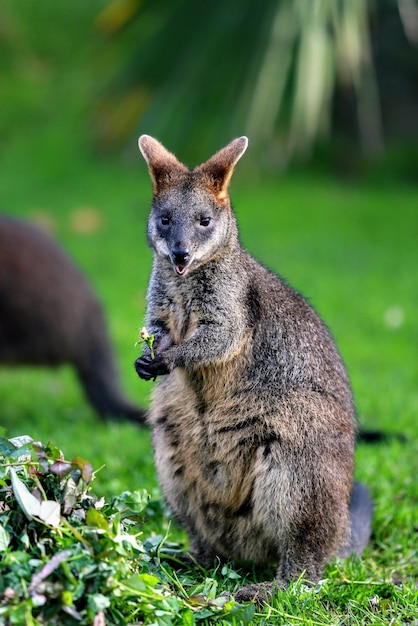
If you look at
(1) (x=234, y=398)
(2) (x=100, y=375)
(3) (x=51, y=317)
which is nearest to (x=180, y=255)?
(1) (x=234, y=398)

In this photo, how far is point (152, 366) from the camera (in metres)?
3.54

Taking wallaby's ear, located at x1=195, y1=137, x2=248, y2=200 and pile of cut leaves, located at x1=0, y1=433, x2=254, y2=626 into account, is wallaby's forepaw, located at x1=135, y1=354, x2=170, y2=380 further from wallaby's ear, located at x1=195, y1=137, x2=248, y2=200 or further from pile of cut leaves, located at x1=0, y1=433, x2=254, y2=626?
wallaby's ear, located at x1=195, y1=137, x2=248, y2=200

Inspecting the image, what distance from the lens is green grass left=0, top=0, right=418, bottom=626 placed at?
13.3 ft

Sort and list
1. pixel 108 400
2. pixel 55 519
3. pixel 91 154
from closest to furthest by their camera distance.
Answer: pixel 55 519 < pixel 108 400 < pixel 91 154

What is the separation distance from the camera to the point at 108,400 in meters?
6.64

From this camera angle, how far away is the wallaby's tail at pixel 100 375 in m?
6.64

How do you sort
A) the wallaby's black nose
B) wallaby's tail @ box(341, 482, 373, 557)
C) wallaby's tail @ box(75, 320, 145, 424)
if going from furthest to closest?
1. wallaby's tail @ box(75, 320, 145, 424)
2. wallaby's tail @ box(341, 482, 373, 557)
3. the wallaby's black nose

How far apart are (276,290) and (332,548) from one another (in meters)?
1.03

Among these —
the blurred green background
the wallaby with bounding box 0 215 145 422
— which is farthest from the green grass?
the wallaby with bounding box 0 215 145 422

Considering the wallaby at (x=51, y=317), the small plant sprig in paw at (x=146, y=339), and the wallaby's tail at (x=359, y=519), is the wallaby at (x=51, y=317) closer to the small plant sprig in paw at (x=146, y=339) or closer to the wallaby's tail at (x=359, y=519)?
the wallaby's tail at (x=359, y=519)

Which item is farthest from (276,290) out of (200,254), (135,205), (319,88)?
(135,205)

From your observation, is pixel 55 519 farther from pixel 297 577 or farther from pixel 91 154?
pixel 91 154

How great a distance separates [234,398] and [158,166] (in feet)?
3.16

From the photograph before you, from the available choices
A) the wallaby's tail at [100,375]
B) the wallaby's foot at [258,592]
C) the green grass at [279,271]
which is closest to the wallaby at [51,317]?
the wallaby's tail at [100,375]
